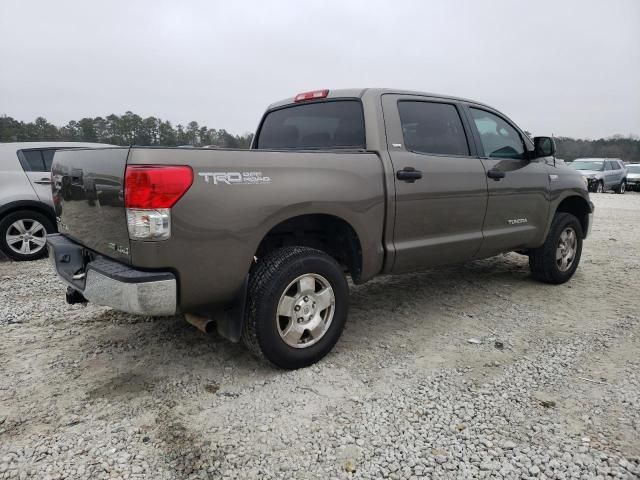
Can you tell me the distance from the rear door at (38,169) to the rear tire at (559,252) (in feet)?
19.9

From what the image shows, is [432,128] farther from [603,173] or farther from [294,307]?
[603,173]

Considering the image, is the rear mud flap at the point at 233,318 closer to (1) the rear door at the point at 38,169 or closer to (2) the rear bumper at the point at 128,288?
(2) the rear bumper at the point at 128,288

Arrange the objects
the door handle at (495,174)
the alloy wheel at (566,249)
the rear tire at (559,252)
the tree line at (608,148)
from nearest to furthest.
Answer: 1. the door handle at (495,174)
2. the rear tire at (559,252)
3. the alloy wheel at (566,249)
4. the tree line at (608,148)

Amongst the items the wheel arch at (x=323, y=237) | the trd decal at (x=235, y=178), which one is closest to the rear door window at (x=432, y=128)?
the wheel arch at (x=323, y=237)

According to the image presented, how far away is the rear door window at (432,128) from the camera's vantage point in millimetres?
3646

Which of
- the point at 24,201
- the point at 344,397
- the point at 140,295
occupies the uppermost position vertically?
the point at 24,201

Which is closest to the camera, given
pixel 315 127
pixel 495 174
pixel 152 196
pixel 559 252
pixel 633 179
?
pixel 152 196

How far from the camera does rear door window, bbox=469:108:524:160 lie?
169 inches

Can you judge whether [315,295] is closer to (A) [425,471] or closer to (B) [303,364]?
(B) [303,364]

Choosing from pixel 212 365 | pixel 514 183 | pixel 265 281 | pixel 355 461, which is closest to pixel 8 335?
pixel 212 365

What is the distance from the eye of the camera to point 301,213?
9.48 ft

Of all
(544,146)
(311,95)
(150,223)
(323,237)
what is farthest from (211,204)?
(544,146)

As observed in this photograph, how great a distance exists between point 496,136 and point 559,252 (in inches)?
61.9

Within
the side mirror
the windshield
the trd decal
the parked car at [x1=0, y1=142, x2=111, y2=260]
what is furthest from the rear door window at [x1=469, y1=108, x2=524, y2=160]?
the windshield
